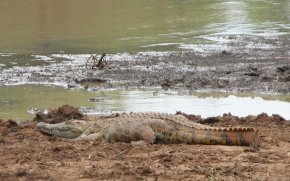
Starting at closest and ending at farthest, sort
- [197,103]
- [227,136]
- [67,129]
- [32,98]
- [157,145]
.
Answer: [227,136], [157,145], [67,129], [197,103], [32,98]

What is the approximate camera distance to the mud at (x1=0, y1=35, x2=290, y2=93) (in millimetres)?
12539

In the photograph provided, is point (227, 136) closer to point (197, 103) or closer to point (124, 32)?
point (197, 103)

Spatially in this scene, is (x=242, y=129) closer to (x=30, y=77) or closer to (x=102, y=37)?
(x=30, y=77)

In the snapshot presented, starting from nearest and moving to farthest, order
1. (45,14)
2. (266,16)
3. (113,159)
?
1. (113,159)
2. (266,16)
3. (45,14)

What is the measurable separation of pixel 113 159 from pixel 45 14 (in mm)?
17380

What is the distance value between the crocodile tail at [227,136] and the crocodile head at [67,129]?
130 cm

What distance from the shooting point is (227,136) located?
7.38m

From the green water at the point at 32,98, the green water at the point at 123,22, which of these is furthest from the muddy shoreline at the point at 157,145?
the green water at the point at 123,22

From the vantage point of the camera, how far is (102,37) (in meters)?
18.4

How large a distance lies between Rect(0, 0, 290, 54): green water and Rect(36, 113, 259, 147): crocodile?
27.8 feet

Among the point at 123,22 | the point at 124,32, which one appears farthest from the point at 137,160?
the point at 123,22

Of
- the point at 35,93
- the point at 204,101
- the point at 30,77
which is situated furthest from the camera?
the point at 30,77

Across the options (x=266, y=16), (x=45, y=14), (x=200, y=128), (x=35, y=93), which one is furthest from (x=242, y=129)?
(x=45, y=14)

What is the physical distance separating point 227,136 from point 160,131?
2.34 feet
